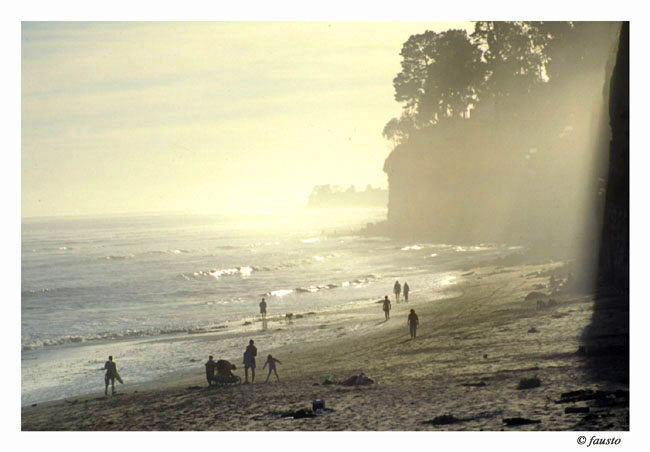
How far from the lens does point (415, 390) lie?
18.0m

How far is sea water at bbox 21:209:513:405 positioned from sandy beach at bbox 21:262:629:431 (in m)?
3.99

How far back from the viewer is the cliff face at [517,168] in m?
60.8

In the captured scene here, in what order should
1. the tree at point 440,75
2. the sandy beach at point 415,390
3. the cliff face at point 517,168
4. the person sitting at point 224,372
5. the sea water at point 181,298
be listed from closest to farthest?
1. the sandy beach at point 415,390
2. the person sitting at point 224,372
3. the sea water at point 181,298
4. the cliff face at point 517,168
5. the tree at point 440,75

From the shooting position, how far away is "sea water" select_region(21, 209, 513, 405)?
31188 mm

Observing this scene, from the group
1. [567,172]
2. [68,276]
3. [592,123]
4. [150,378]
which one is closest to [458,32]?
[567,172]

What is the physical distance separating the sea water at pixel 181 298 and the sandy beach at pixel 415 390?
399 centimetres

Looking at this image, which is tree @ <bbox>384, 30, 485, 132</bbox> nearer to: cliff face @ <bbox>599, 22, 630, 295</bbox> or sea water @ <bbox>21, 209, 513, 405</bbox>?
sea water @ <bbox>21, 209, 513, 405</bbox>

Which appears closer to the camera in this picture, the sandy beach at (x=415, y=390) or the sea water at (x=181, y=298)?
the sandy beach at (x=415, y=390)

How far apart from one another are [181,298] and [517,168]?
42.7 metres

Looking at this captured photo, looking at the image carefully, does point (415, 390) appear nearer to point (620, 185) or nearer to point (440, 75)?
→ point (620, 185)
